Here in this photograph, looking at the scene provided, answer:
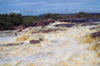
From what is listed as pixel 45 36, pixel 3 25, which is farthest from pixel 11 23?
pixel 45 36

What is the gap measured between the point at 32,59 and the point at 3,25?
15.2 meters

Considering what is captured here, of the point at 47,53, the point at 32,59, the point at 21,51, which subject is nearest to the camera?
the point at 32,59

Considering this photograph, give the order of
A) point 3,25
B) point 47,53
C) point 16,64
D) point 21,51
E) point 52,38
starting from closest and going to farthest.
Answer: point 16,64, point 47,53, point 21,51, point 52,38, point 3,25

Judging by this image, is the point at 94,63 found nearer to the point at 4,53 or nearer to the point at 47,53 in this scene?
the point at 47,53

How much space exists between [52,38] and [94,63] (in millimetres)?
3921

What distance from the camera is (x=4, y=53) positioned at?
18.3 feet

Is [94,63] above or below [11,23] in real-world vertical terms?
below

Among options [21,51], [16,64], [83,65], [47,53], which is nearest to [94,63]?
[83,65]

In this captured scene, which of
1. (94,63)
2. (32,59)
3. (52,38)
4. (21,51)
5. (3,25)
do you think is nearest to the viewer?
(94,63)

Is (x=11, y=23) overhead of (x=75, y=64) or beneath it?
overhead

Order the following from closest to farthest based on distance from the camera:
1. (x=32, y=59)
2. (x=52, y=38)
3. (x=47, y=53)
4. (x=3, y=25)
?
(x=32, y=59), (x=47, y=53), (x=52, y=38), (x=3, y=25)

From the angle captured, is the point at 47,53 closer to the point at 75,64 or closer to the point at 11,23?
the point at 75,64

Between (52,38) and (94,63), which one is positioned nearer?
(94,63)

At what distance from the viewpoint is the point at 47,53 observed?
17.5 feet
